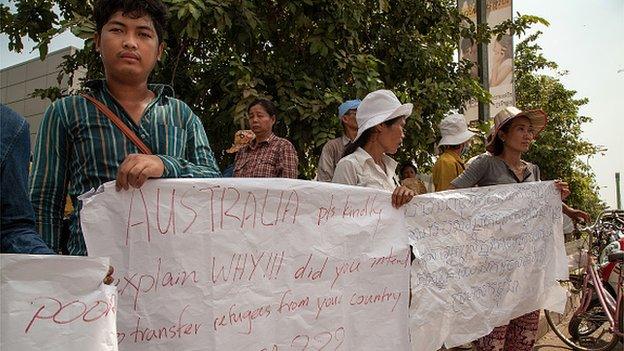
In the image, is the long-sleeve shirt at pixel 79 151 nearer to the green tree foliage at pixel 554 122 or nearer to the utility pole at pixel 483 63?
the utility pole at pixel 483 63

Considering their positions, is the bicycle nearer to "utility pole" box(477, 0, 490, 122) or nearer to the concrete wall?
"utility pole" box(477, 0, 490, 122)

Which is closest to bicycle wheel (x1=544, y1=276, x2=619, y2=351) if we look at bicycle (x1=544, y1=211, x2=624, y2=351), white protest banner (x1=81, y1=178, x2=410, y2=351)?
bicycle (x1=544, y1=211, x2=624, y2=351)

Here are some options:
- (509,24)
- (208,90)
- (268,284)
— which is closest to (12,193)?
(268,284)

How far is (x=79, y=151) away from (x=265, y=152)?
2168 millimetres

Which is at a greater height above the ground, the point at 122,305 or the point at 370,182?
the point at 370,182

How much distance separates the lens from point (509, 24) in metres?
6.10

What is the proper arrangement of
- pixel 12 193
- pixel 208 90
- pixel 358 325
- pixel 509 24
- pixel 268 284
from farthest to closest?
pixel 509 24 → pixel 208 90 → pixel 358 325 → pixel 268 284 → pixel 12 193

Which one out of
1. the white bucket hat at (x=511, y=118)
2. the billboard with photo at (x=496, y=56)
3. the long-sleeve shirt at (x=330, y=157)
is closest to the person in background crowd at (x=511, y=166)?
the white bucket hat at (x=511, y=118)

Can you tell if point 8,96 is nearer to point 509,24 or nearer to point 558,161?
point 509,24

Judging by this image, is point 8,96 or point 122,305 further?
point 8,96

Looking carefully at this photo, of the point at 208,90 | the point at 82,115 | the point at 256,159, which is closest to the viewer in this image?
the point at 82,115

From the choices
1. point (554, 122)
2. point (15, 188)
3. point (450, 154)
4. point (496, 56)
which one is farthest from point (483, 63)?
point (554, 122)

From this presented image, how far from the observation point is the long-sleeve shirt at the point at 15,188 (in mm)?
1191

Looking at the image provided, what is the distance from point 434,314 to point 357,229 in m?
0.65
